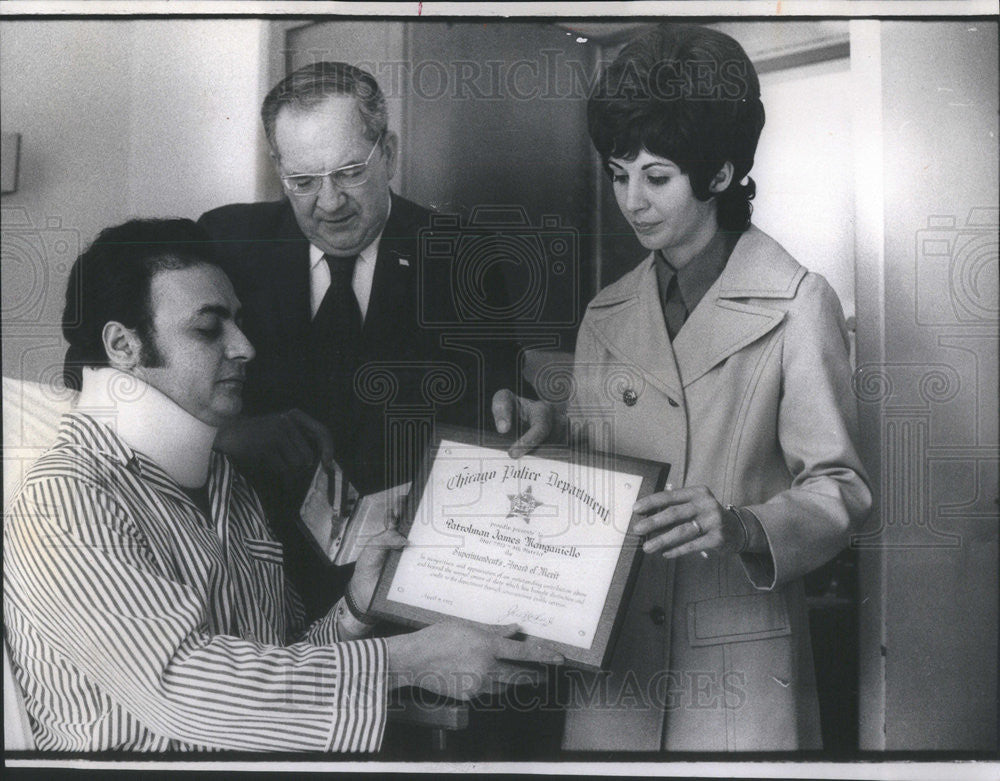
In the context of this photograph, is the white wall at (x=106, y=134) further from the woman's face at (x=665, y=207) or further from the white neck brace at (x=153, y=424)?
the woman's face at (x=665, y=207)

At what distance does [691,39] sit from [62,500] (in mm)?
2131

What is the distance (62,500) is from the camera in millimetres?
2777

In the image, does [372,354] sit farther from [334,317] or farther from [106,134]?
[106,134]

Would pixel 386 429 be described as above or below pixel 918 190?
below

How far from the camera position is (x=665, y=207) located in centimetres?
285

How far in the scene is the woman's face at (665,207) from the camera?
112 inches

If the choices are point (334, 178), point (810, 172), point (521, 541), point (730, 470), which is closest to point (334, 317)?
point (334, 178)

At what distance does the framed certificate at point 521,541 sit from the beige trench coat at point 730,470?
10 centimetres

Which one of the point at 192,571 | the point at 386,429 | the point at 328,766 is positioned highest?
the point at 386,429

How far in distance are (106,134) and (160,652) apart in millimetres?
1449

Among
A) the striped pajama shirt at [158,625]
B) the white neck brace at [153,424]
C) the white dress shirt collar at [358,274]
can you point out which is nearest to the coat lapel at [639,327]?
the white dress shirt collar at [358,274]

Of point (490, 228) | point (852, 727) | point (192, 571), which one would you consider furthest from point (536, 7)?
point (852, 727)

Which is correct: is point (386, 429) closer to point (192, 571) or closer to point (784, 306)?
point (192, 571)
